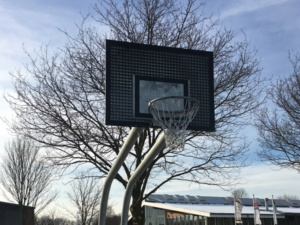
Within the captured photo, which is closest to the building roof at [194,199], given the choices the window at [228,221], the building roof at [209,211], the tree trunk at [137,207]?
the building roof at [209,211]

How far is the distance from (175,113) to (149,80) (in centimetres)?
104

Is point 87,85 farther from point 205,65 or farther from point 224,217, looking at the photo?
point 224,217

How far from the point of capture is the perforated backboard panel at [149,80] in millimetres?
8180

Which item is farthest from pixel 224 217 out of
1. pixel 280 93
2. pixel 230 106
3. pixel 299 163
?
pixel 230 106

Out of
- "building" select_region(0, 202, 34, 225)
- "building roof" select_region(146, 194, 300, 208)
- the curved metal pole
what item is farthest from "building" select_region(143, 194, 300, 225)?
the curved metal pole

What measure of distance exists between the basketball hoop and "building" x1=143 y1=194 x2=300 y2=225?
1443 centimetres

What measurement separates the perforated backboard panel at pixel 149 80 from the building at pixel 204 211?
13.9 m

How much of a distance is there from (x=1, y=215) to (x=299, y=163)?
24.5 metres

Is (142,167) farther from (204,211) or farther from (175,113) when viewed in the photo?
(204,211)

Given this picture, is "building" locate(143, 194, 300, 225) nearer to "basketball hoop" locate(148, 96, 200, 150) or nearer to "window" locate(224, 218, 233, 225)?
"window" locate(224, 218, 233, 225)

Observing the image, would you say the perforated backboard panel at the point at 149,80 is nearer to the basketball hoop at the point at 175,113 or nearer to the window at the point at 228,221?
the basketball hoop at the point at 175,113

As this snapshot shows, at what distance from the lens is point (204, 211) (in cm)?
2144

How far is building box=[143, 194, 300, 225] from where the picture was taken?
2261 centimetres

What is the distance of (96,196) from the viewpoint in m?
29.2
